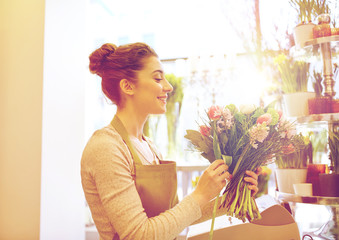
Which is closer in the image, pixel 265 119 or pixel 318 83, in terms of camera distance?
pixel 265 119

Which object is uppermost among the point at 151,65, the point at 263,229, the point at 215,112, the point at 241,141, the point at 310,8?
the point at 310,8

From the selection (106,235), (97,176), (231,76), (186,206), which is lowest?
(106,235)

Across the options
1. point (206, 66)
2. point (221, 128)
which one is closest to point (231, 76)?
point (206, 66)

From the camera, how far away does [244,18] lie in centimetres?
230

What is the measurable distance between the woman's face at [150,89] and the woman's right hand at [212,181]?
1.29ft

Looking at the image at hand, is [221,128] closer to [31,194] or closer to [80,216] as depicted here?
[31,194]

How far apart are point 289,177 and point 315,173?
13cm

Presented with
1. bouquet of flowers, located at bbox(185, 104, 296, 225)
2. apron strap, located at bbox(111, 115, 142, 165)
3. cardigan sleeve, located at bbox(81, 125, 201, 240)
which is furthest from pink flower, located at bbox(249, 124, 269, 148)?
apron strap, located at bbox(111, 115, 142, 165)

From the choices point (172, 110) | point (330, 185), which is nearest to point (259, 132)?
point (330, 185)

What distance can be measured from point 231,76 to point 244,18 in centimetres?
62

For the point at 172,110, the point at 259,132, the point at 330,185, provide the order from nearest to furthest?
the point at 259,132, the point at 330,185, the point at 172,110

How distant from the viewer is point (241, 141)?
0.95 meters

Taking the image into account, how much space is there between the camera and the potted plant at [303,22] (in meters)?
1.43

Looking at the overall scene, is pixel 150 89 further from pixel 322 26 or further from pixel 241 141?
pixel 322 26
